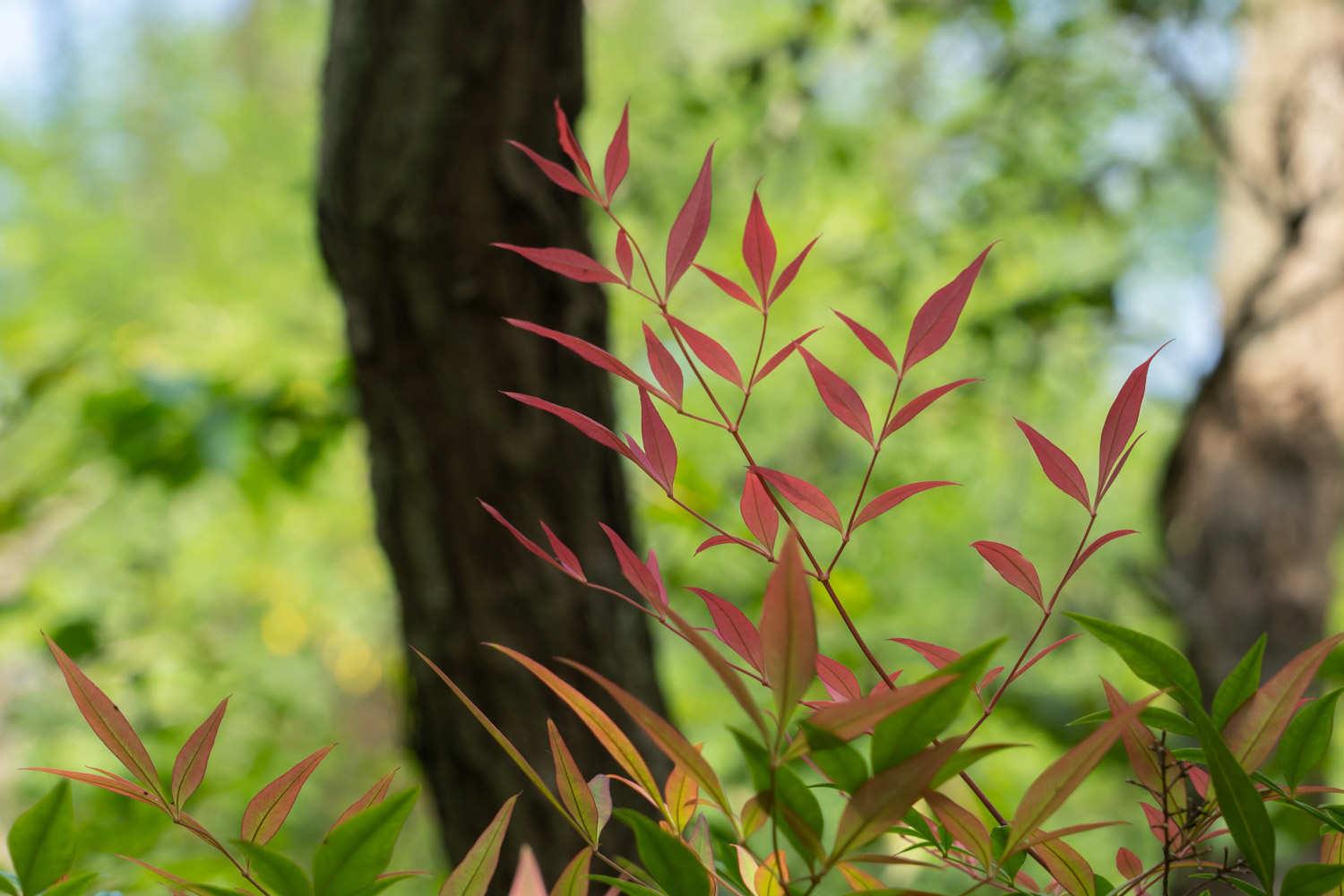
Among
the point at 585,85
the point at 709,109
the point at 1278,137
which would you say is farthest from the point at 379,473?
the point at 1278,137

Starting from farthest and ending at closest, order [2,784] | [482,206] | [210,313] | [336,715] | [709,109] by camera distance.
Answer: [336,715], [210,313], [2,784], [709,109], [482,206]

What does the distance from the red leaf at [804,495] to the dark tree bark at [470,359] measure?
0.43m

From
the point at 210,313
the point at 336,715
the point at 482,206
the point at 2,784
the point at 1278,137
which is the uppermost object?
the point at 1278,137

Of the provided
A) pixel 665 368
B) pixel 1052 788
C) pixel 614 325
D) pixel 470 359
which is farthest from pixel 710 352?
pixel 614 325

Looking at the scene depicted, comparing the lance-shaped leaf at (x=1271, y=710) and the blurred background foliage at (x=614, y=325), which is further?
the blurred background foliage at (x=614, y=325)

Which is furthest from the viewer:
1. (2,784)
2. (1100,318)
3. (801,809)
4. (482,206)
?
(2,784)

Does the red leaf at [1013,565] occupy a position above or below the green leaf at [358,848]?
above

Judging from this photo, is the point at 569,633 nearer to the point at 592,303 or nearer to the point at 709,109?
the point at 592,303

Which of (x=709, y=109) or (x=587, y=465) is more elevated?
(x=709, y=109)

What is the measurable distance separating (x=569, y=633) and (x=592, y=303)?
211 millimetres

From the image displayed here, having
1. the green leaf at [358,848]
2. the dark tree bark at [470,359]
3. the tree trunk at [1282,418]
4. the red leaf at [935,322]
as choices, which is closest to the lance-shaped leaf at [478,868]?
the green leaf at [358,848]

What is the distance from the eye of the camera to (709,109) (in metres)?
1.39

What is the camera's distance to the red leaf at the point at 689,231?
0.74 feet

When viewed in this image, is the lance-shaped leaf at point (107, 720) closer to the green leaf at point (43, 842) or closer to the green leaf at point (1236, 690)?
the green leaf at point (43, 842)
